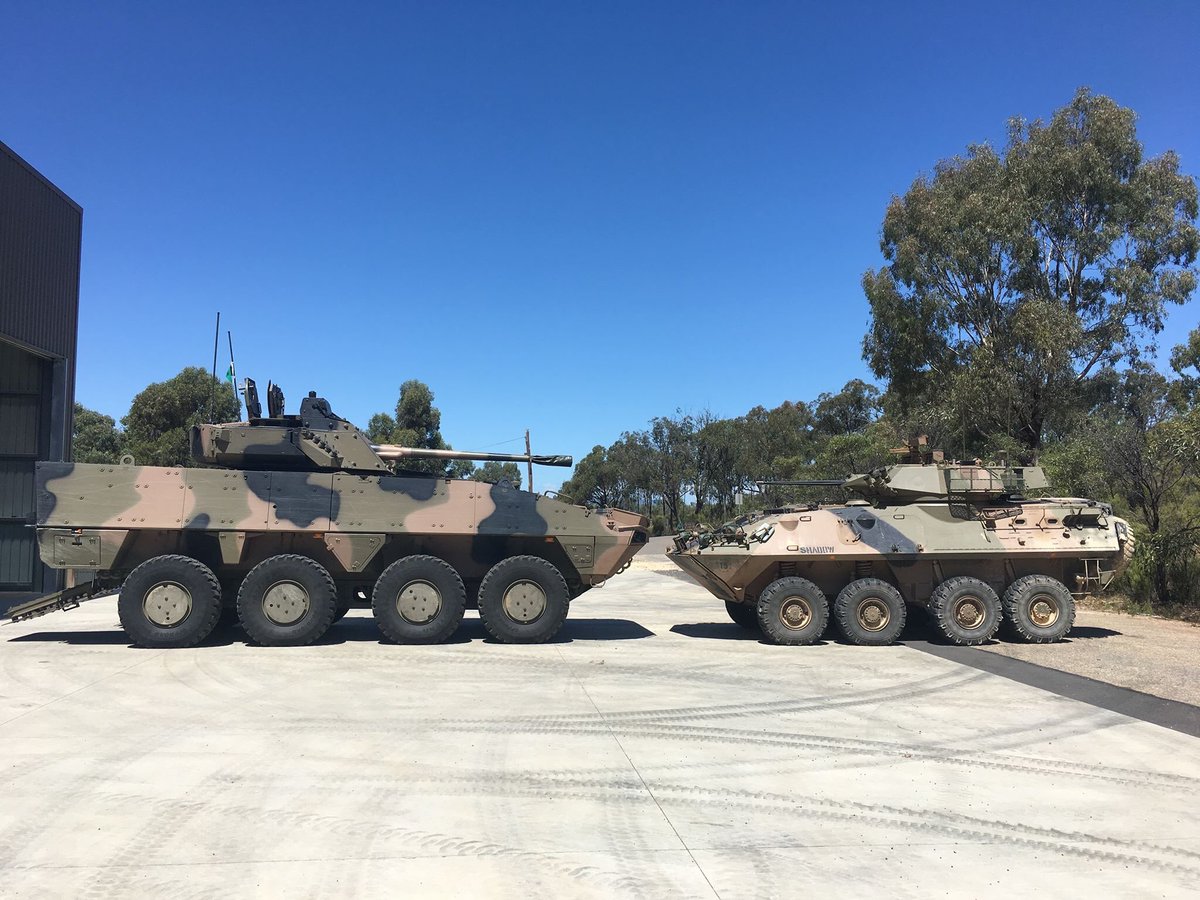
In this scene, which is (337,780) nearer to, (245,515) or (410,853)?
(410,853)

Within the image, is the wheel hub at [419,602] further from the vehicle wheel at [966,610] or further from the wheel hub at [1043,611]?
the wheel hub at [1043,611]

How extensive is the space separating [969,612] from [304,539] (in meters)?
8.25

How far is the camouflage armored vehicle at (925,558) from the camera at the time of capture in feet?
32.6

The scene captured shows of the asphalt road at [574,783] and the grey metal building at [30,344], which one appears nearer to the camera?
the asphalt road at [574,783]

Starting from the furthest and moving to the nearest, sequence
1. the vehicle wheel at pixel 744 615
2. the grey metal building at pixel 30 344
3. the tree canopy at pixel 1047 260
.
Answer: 1. the tree canopy at pixel 1047 260
2. the grey metal building at pixel 30 344
3. the vehicle wheel at pixel 744 615

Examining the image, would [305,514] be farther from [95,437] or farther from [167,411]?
[95,437]

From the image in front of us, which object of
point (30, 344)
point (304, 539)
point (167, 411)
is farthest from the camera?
point (167, 411)

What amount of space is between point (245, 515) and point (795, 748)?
6.88m

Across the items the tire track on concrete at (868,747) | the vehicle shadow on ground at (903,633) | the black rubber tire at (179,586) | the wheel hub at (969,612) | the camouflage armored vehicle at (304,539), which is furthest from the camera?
the vehicle shadow on ground at (903,633)

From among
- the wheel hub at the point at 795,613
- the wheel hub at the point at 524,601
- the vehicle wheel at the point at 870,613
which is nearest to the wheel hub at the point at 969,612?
the vehicle wheel at the point at 870,613

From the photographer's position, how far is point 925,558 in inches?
400

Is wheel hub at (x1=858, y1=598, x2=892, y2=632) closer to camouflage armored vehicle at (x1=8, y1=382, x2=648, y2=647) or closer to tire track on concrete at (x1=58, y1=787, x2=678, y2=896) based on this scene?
camouflage armored vehicle at (x1=8, y1=382, x2=648, y2=647)

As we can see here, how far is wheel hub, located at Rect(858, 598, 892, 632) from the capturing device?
10000 mm

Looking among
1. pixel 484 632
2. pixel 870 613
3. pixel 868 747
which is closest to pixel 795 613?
pixel 870 613
